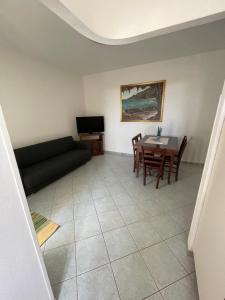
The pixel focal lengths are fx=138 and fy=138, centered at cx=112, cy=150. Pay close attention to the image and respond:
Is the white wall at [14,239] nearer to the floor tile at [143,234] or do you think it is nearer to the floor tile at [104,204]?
the floor tile at [143,234]

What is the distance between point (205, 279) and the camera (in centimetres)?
98

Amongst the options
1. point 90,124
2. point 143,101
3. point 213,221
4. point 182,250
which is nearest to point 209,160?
point 213,221

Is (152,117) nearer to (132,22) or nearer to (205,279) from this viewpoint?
(132,22)

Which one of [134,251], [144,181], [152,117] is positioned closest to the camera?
[134,251]

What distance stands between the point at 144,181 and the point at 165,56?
270 centimetres

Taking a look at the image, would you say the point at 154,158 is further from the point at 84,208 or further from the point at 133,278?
the point at 133,278

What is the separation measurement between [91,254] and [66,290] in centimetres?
34

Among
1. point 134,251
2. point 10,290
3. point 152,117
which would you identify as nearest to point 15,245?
point 10,290

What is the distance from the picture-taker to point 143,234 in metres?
1.65

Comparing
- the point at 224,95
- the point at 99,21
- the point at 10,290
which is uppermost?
the point at 99,21

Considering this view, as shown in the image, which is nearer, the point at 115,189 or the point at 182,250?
the point at 182,250

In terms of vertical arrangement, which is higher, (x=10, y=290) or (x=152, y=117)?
(x=152, y=117)

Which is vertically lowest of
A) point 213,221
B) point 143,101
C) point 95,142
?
point 95,142

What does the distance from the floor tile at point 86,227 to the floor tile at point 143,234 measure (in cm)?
44
